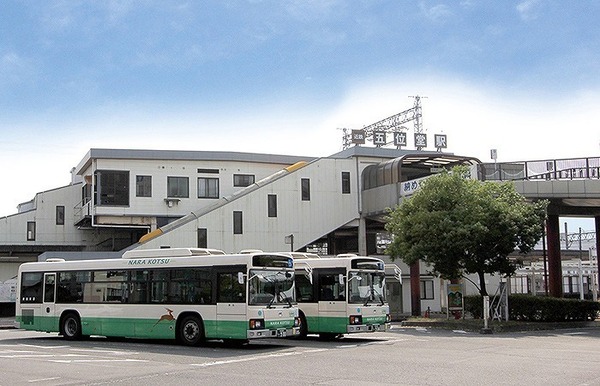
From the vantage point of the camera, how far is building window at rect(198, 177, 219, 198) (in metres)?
46.5

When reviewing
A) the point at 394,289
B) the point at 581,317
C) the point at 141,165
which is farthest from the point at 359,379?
the point at 141,165

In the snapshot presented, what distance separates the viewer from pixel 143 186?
4544 centimetres

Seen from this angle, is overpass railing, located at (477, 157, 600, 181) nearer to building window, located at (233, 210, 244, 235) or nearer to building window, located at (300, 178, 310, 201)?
building window, located at (300, 178, 310, 201)

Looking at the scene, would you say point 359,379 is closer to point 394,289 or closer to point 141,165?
point 394,289

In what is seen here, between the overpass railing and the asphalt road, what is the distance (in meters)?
10.2

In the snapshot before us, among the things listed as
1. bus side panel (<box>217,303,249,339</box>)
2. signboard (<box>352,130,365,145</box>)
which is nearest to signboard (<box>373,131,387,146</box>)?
signboard (<box>352,130,365,145</box>)

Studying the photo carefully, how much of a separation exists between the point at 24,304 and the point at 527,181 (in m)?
22.1

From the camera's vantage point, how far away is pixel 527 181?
3341 cm

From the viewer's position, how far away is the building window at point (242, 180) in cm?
4722

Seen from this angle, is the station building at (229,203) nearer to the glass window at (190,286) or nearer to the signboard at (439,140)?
the signboard at (439,140)

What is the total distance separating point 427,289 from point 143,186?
746 inches

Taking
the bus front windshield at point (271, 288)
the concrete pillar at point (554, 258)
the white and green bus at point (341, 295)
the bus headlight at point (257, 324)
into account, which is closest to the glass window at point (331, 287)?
the white and green bus at point (341, 295)

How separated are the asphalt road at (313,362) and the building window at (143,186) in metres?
21.5

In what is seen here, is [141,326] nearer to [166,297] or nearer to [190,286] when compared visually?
[166,297]
